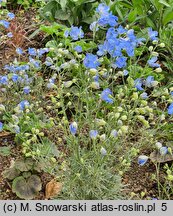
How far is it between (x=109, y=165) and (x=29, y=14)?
2.12 metres

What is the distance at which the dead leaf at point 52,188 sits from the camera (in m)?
2.71

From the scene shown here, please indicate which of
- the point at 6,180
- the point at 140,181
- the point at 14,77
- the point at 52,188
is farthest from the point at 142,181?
the point at 14,77

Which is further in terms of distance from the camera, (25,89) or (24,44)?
(24,44)

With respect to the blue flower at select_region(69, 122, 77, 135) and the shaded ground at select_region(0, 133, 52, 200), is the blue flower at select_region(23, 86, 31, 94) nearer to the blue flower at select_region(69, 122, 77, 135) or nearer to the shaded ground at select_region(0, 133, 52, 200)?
the shaded ground at select_region(0, 133, 52, 200)

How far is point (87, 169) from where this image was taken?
243cm

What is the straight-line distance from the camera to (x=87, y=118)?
2529mm

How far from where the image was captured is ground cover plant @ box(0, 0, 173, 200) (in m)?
2.44

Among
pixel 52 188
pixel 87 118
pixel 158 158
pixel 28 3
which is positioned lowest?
pixel 52 188

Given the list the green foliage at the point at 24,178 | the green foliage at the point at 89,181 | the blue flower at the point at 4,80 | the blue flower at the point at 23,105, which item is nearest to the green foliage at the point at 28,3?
the blue flower at the point at 4,80

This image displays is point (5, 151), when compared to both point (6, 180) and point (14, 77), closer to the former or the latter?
point (6, 180)

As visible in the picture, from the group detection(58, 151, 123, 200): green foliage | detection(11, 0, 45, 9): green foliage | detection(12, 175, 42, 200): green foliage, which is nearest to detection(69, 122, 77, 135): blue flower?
detection(58, 151, 123, 200): green foliage

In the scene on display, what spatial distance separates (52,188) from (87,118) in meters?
0.48

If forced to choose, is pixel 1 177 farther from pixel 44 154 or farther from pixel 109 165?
pixel 109 165

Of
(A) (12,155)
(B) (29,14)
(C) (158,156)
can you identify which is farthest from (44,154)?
(B) (29,14)
